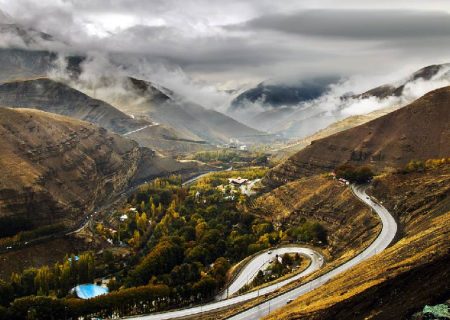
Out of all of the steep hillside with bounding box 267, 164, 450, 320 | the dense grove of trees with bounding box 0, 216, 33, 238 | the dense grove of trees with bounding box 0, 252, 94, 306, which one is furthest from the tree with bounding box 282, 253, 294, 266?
the dense grove of trees with bounding box 0, 216, 33, 238

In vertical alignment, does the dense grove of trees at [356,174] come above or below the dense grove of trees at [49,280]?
above

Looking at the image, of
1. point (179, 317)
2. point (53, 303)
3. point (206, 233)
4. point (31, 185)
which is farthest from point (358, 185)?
point (31, 185)

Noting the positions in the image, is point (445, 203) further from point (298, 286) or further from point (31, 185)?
point (31, 185)

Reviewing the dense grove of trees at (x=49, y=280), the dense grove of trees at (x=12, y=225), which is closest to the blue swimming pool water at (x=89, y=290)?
the dense grove of trees at (x=49, y=280)

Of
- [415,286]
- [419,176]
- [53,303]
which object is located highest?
[415,286]

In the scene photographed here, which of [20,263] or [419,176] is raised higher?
[419,176]

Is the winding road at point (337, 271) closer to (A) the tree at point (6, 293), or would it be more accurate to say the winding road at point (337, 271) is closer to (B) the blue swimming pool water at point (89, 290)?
(B) the blue swimming pool water at point (89, 290)

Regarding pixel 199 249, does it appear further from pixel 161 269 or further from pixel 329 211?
pixel 329 211
